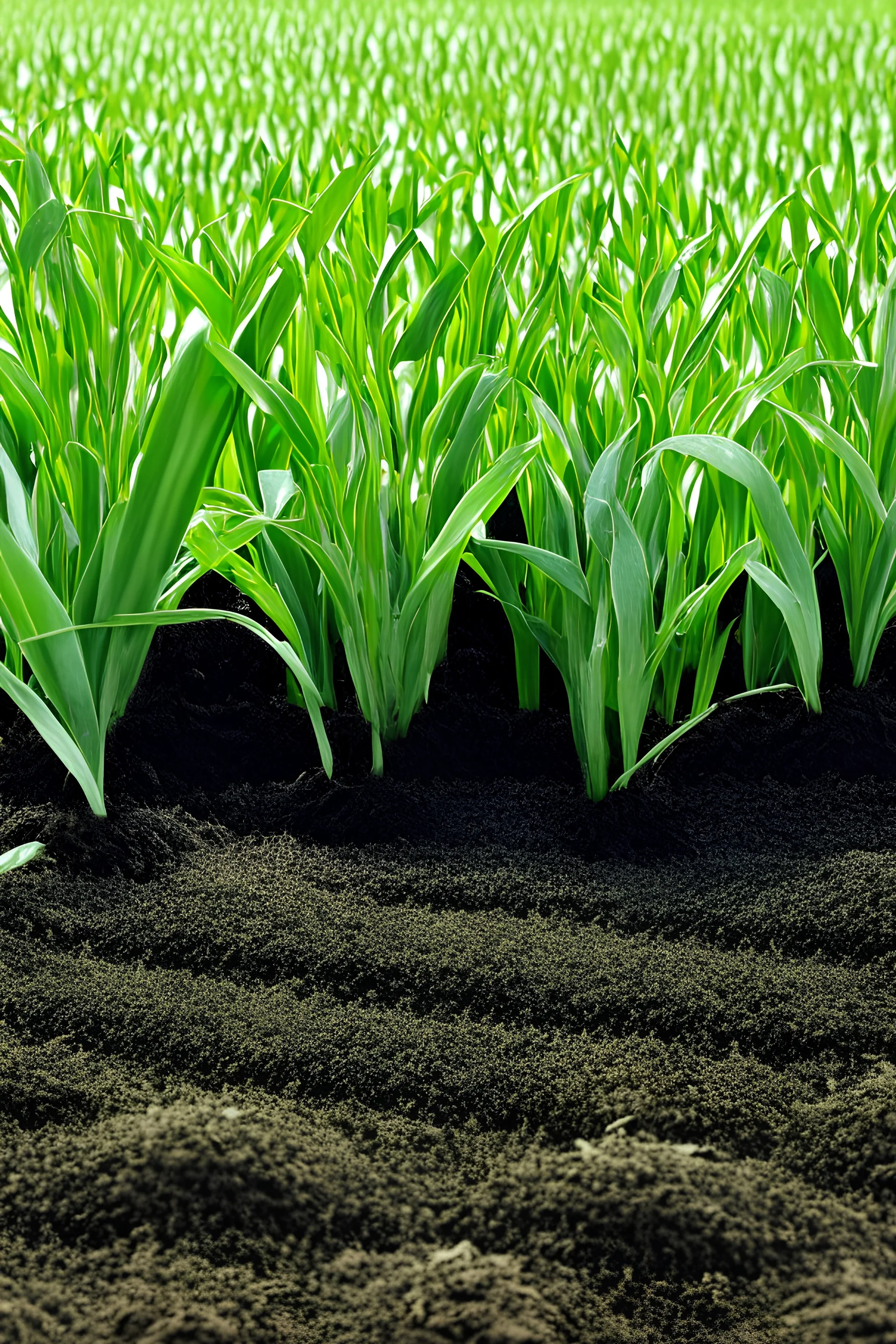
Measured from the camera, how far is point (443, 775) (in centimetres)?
116

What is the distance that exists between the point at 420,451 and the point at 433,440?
A: 0.02 metres

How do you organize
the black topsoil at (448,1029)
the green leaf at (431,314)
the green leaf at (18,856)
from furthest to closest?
the green leaf at (431,314) < the green leaf at (18,856) < the black topsoil at (448,1029)

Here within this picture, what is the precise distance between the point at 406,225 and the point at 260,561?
0.44 m

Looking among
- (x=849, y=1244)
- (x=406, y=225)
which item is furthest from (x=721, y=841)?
(x=406, y=225)

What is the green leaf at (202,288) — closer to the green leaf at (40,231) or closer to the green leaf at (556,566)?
the green leaf at (40,231)

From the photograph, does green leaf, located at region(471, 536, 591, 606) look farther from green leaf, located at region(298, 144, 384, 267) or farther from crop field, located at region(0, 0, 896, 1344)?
green leaf, located at region(298, 144, 384, 267)

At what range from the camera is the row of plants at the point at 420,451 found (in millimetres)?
1023

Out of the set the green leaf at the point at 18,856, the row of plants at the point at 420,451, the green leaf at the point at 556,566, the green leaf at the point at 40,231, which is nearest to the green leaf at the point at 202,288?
the row of plants at the point at 420,451

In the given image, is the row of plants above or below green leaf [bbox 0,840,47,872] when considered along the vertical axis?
above


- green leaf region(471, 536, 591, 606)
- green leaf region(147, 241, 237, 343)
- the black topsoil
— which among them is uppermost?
green leaf region(147, 241, 237, 343)

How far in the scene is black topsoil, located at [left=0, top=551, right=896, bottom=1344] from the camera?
2.12 feet

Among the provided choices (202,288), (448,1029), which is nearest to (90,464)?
(202,288)

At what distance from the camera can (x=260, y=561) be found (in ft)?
4.00

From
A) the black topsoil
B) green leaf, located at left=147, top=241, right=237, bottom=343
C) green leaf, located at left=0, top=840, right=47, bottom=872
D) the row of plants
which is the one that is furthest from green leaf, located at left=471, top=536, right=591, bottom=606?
green leaf, located at left=0, top=840, right=47, bottom=872
